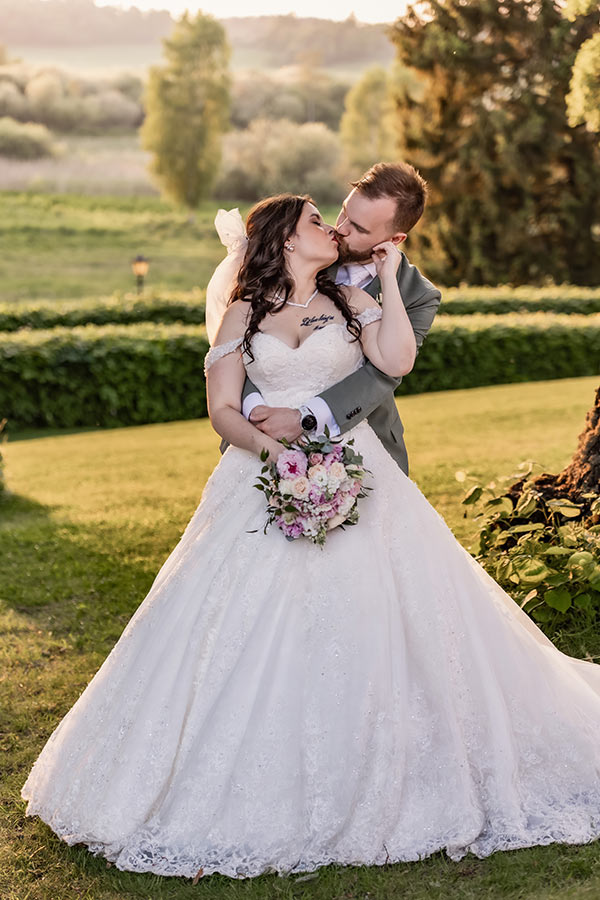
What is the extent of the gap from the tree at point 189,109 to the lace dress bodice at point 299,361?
46643 millimetres

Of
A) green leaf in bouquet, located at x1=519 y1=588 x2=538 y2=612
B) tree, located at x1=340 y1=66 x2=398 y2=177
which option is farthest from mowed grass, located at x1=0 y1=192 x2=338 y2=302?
green leaf in bouquet, located at x1=519 y1=588 x2=538 y2=612

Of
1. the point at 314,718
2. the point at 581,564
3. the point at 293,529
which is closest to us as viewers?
the point at 314,718

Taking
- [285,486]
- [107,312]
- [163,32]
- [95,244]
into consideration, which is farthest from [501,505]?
[163,32]

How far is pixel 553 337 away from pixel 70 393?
29.3ft

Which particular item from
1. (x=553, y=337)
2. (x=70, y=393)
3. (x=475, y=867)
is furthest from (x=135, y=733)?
(x=553, y=337)

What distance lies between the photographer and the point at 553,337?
1869 centimetres

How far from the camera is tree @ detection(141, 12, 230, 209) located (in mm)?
48531

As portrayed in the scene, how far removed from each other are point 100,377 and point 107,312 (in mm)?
5332

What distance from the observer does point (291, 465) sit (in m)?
3.44

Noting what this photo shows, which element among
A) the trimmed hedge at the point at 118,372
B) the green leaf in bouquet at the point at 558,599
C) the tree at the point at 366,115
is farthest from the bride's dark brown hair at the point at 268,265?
the tree at the point at 366,115

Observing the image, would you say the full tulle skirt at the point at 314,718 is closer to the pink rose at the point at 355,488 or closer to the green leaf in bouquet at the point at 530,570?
the pink rose at the point at 355,488

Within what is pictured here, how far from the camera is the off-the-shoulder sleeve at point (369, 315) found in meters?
3.75

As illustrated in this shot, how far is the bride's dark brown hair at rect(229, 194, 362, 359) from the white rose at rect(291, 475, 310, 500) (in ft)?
1.76

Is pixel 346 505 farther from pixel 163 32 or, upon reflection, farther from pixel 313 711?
pixel 163 32
